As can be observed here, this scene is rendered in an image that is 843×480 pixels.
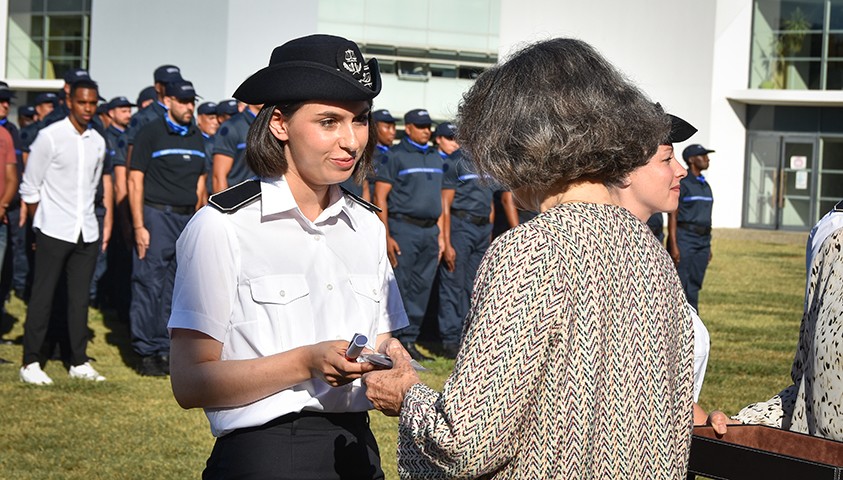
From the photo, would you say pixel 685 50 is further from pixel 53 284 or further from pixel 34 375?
pixel 34 375

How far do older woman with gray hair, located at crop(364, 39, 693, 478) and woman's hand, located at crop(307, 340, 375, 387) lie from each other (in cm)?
6

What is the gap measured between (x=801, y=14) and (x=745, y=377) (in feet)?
84.0

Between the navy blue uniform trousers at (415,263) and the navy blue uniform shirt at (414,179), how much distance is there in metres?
0.17

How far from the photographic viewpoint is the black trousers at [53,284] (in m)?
8.61

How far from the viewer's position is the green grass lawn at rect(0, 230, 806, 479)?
255 inches

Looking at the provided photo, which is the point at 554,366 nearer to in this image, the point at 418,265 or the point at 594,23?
the point at 418,265

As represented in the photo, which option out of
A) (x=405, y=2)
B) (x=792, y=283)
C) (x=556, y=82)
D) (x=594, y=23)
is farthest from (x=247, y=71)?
(x=556, y=82)

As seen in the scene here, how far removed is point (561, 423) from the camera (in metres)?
2.17

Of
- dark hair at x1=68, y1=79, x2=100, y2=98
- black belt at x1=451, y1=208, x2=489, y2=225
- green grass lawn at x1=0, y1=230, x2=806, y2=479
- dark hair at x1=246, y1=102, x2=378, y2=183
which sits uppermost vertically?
dark hair at x1=68, y1=79, x2=100, y2=98

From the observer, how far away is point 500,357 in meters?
2.10

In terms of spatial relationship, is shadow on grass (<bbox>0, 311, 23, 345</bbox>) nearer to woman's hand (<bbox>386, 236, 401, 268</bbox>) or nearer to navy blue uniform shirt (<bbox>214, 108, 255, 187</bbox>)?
navy blue uniform shirt (<bbox>214, 108, 255, 187</bbox>)

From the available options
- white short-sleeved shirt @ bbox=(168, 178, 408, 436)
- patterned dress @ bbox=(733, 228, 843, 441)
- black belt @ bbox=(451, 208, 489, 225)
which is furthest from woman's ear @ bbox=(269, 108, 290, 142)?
black belt @ bbox=(451, 208, 489, 225)

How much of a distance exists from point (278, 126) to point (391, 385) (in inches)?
30.8

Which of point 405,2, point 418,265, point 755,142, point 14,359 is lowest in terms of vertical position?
point 14,359
